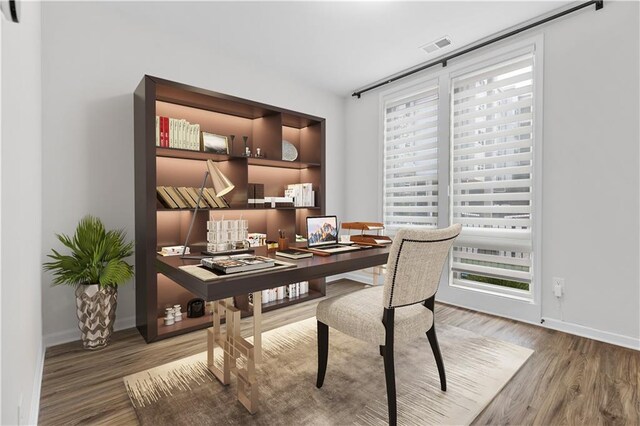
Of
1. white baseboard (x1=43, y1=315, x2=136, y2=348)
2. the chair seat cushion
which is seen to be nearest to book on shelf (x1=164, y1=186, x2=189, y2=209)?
white baseboard (x1=43, y1=315, x2=136, y2=348)

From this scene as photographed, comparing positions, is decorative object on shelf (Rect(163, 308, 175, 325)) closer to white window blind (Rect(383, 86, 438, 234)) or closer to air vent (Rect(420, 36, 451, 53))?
white window blind (Rect(383, 86, 438, 234))

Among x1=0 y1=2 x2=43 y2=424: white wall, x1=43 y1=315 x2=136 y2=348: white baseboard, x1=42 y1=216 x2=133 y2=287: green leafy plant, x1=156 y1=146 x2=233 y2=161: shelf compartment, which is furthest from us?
x1=156 y1=146 x2=233 y2=161: shelf compartment

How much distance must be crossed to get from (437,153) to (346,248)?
1.91m

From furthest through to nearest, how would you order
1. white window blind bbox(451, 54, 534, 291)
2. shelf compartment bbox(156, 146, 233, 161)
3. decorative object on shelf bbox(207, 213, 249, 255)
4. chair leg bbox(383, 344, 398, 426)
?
white window blind bbox(451, 54, 534, 291)
shelf compartment bbox(156, 146, 233, 161)
decorative object on shelf bbox(207, 213, 249, 255)
chair leg bbox(383, 344, 398, 426)

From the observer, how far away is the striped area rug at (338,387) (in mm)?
1553

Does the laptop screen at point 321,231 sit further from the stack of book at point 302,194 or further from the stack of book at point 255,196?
the stack of book at point 302,194

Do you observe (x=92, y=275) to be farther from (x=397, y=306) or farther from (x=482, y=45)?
(x=482, y=45)

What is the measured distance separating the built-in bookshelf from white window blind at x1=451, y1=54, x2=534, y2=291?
1462 millimetres

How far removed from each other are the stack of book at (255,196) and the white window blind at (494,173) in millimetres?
1971

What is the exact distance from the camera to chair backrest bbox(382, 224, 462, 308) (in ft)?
4.71

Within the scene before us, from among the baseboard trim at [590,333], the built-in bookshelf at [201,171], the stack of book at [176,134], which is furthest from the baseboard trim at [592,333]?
the stack of book at [176,134]

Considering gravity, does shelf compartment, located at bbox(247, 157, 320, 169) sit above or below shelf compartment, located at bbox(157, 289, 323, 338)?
above

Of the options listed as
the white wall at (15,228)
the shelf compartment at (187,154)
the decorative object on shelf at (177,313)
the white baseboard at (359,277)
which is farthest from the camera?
the white baseboard at (359,277)

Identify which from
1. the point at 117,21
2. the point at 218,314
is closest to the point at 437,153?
the point at 218,314
